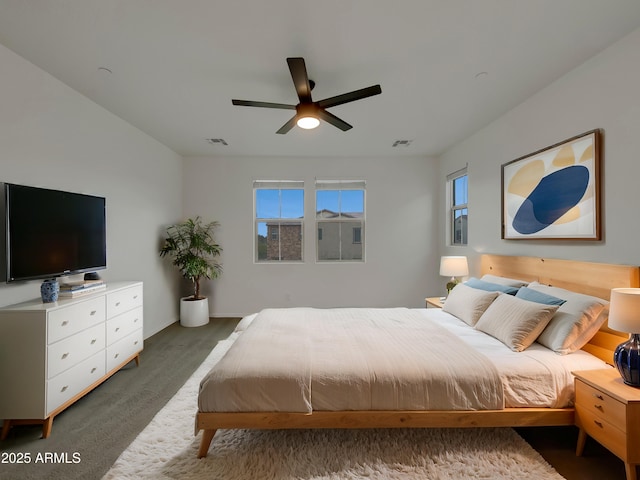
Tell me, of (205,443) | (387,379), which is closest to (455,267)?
(387,379)

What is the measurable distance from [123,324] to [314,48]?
295 centimetres

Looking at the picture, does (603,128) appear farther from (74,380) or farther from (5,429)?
(5,429)

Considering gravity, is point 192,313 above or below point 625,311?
below

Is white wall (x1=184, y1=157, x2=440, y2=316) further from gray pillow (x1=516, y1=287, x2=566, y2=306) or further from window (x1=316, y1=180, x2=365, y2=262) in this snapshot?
gray pillow (x1=516, y1=287, x2=566, y2=306)

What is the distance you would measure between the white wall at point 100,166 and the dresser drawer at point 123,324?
0.58 meters

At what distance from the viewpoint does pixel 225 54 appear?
217 cm

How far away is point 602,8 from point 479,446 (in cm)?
276

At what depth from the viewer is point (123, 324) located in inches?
110

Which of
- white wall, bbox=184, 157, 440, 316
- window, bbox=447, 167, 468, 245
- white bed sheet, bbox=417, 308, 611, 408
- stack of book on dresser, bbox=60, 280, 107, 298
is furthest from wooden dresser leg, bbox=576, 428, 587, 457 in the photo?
stack of book on dresser, bbox=60, 280, 107, 298

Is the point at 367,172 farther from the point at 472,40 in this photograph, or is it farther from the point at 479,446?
the point at 479,446

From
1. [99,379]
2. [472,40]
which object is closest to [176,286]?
[99,379]

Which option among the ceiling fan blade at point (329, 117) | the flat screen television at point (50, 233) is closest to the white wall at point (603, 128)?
the ceiling fan blade at point (329, 117)

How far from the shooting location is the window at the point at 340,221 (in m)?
4.99

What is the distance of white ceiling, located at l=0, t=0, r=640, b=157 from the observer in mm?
1748
